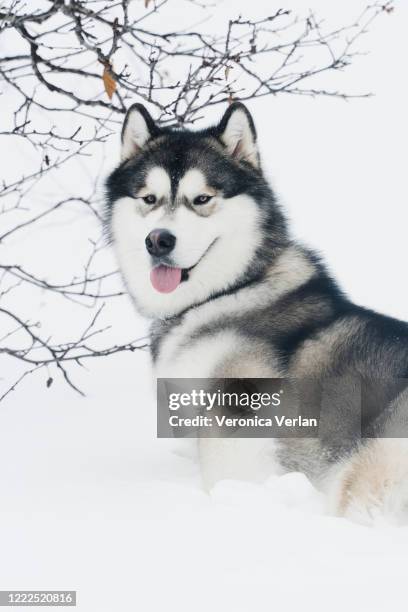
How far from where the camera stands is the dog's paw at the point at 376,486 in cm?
297

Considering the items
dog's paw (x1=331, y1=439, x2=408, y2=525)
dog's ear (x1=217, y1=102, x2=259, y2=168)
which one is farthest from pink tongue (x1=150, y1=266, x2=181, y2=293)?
dog's paw (x1=331, y1=439, x2=408, y2=525)

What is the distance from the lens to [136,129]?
12.9 ft

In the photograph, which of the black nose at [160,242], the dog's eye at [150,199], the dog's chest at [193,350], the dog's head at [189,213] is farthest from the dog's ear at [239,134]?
the dog's chest at [193,350]

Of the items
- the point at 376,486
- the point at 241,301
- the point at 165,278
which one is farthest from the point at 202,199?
the point at 376,486

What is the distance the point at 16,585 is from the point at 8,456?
1.42 m

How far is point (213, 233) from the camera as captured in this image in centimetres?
360

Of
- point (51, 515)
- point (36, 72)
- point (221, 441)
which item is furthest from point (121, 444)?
point (36, 72)

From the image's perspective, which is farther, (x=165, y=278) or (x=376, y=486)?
(x=165, y=278)

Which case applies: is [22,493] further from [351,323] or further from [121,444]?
[351,323]

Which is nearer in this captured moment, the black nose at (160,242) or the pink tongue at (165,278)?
the black nose at (160,242)

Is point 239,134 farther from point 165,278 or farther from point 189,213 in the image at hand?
point 165,278

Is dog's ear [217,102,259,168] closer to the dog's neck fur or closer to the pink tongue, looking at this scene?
the dog's neck fur

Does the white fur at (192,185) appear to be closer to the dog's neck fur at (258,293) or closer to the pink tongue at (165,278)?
the pink tongue at (165,278)

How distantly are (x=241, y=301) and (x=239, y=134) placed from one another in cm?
81
